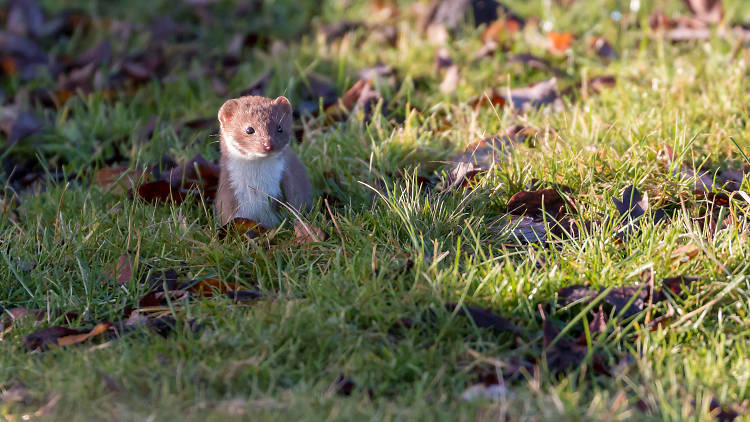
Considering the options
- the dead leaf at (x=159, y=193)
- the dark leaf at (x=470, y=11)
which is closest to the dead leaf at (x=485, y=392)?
the dead leaf at (x=159, y=193)

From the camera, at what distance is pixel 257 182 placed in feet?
13.6

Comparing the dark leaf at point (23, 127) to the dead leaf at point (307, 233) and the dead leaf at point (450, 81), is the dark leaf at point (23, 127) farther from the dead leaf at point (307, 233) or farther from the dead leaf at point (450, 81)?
the dead leaf at point (450, 81)

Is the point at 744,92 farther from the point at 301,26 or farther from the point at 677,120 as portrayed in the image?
the point at 301,26

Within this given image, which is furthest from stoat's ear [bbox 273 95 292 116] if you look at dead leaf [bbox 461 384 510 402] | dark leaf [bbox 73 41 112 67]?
dark leaf [bbox 73 41 112 67]

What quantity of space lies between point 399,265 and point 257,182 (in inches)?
41.1

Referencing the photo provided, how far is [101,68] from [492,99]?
3.03 meters

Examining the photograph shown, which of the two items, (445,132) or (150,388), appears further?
(445,132)

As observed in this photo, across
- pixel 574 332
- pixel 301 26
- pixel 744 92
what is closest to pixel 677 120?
pixel 744 92

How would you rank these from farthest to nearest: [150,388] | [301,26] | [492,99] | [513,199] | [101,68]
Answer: [301,26] < [101,68] < [492,99] < [513,199] < [150,388]

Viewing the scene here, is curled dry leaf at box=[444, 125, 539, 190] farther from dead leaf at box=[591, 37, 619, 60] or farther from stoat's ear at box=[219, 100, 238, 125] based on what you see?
dead leaf at box=[591, 37, 619, 60]

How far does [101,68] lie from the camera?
6.34 m

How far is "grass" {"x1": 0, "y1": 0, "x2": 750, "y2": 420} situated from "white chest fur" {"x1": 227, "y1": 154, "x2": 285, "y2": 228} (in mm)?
185

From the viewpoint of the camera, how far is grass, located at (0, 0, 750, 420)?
9.47 ft

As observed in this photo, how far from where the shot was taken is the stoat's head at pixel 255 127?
13.3ft
